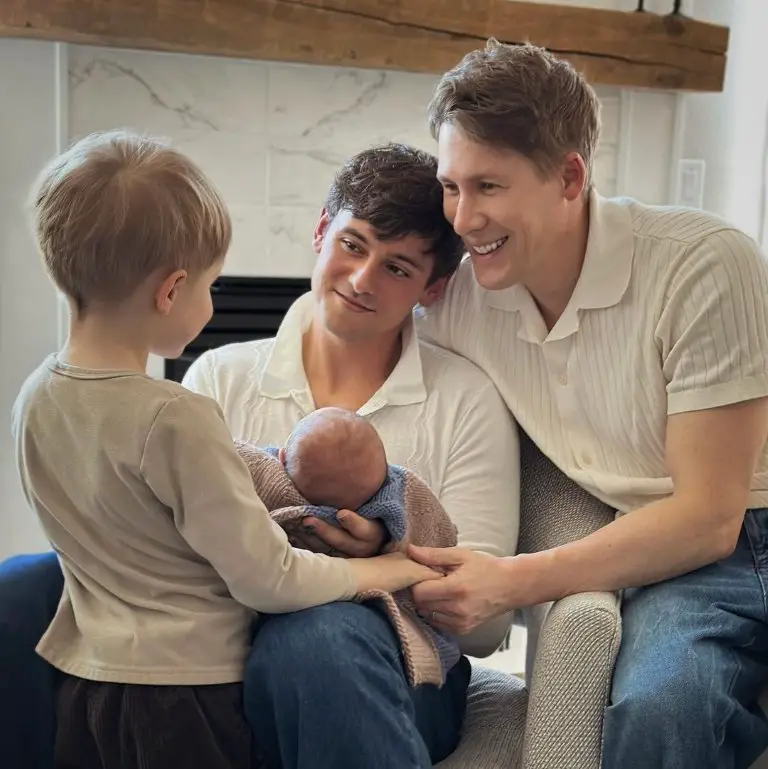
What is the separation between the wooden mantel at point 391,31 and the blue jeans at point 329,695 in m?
1.40

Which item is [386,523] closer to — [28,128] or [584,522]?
[584,522]

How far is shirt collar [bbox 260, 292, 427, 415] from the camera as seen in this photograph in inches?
63.2

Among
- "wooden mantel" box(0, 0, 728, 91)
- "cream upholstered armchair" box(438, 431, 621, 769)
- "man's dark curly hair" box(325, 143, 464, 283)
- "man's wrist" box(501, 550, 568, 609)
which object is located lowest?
"cream upholstered armchair" box(438, 431, 621, 769)

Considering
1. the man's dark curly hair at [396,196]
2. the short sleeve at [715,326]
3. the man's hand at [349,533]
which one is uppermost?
the man's dark curly hair at [396,196]

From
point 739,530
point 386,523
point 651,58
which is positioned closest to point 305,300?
point 386,523

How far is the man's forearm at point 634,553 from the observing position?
143 centimetres

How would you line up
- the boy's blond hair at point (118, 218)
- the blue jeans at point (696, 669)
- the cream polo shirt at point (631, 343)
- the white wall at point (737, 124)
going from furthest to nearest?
the white wall at point (737, 124) → the cream polo shirt at point (631, 343) → the blue jeans at point (696, 669) → the boy's blond hair at point (118, 218)

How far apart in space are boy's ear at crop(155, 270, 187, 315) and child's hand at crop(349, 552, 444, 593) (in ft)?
1.29

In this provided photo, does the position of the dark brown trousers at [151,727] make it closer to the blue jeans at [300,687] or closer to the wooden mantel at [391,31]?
the blue jeans at [300,687]

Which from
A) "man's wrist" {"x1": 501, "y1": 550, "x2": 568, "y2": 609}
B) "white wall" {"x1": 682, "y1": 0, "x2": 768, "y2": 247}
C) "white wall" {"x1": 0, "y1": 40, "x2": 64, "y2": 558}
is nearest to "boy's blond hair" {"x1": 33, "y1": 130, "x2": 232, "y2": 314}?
"man's wrist" {"x1": 501, "y1": 550, "x2": 568, "y2": 609}

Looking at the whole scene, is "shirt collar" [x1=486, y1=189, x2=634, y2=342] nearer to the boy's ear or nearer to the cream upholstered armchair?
the cream upholstered armchair

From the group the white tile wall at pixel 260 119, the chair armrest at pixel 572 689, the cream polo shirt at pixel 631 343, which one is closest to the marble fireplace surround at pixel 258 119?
the white tile wall at pixel 260 119

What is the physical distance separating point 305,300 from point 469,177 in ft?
1.28

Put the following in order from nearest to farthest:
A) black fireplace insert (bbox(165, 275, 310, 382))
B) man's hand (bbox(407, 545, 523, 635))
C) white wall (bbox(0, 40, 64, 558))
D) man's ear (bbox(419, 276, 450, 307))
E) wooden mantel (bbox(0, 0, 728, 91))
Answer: man's hand (bbox(407, 545, 523, 635))
man's ear (bbox(419, 276, 450, 307))
wooden mantel (bbox(0, 0, 728, 91))
white wall (bbox(0, 40, 64, 558))
black fireplace insert (bbox(165, 275, 310, 382))
